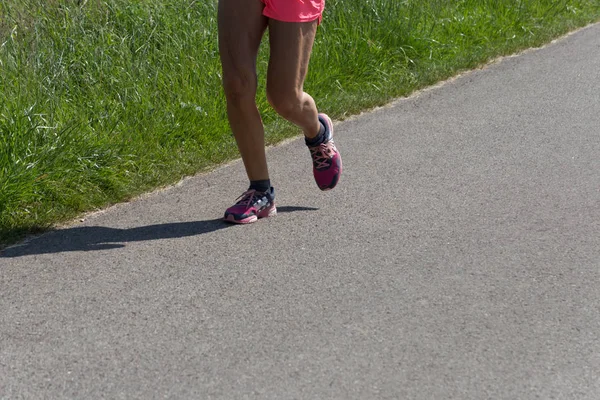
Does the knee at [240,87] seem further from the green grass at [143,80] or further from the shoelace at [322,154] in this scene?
the green grass at [143,80]

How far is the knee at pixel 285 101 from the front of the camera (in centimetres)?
511

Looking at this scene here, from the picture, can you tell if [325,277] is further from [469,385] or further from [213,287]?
[469,385]

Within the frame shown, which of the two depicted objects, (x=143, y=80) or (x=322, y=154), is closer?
(x=322, y=154)

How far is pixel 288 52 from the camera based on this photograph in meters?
4.98

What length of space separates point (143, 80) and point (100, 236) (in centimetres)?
193

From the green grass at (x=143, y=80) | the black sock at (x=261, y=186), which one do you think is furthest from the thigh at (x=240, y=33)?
the green grass at (x=143, y=80)

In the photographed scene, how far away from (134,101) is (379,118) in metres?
1.61

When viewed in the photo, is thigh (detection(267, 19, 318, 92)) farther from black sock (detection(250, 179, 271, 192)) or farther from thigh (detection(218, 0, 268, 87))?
black sock (detection(250, 179, 271, 192))

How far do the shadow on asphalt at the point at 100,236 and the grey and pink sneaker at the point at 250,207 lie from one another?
55mm

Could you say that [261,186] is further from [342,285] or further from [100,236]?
[342,285]

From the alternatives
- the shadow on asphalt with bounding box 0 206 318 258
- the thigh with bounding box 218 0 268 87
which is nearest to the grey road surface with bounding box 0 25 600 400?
the shadow on asphalt with bounding box 0 206 318 258

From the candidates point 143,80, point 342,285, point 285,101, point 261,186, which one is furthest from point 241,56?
point 143,80

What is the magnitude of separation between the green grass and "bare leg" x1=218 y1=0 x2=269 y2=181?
87cm

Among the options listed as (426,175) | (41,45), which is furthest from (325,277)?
(41,45)
